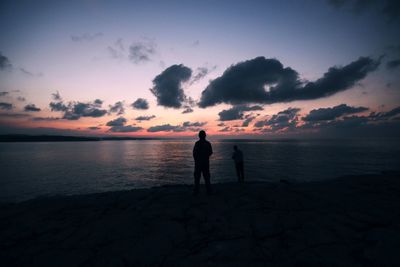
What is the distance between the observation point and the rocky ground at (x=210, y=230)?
4.34m

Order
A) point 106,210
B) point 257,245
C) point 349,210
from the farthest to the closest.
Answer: point 106,210 → point 349,210 → point 257,245

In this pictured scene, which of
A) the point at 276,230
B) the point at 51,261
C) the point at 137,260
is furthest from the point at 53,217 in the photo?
the point at 276,230

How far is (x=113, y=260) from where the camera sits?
174 inches

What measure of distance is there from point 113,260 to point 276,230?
440cm

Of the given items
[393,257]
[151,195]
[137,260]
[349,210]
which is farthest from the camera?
[151,195]

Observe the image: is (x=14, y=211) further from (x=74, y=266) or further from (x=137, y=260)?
(x=137, y=260)

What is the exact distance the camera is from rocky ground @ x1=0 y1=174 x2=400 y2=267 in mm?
4344

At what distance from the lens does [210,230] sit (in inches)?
223

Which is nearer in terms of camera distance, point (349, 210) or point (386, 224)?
point (386, 224)

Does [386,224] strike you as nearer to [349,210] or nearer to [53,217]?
[349,210]

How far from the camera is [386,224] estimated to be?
18.4ft

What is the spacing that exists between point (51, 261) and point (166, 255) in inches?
108

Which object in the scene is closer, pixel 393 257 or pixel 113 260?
pixel 393 257

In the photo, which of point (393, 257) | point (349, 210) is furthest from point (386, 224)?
point (393, 257)
